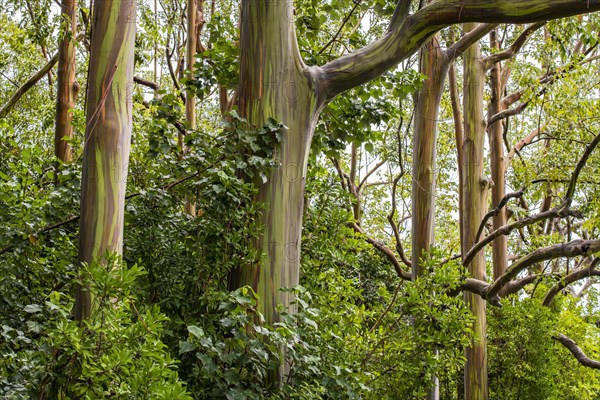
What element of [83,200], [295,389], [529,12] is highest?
[529,12]

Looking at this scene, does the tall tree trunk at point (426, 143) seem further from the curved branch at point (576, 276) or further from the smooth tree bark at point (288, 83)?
the smooth tree bark at point (288, 83)

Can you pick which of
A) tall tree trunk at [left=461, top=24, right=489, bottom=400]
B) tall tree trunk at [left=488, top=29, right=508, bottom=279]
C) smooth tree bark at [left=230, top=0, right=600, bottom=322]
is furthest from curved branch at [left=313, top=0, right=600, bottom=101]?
tall tree trunk at [left=488, top=29, right=508, bottom=279]

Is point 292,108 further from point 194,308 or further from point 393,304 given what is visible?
point 393,304

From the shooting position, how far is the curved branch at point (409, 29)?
508cm

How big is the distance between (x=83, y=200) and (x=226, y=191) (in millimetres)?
834

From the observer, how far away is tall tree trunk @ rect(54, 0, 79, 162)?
8.33 meters

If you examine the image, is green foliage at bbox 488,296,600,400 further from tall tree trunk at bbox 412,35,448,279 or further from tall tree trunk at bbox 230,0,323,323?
tall tree trunk at bbox 230,0,323,323

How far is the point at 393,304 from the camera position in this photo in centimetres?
650

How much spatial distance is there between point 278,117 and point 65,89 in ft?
14.2

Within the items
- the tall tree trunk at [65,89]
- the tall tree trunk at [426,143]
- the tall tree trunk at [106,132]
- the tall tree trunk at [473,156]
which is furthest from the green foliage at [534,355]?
the tall tree trunk at [106,132]

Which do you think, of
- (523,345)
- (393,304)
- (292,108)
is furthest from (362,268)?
Answer: (292,108)

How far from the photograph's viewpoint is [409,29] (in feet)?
17.7

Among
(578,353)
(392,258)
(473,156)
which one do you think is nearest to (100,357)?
(392,258)

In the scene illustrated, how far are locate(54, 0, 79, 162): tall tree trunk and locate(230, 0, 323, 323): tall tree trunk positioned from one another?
11.3 ft
